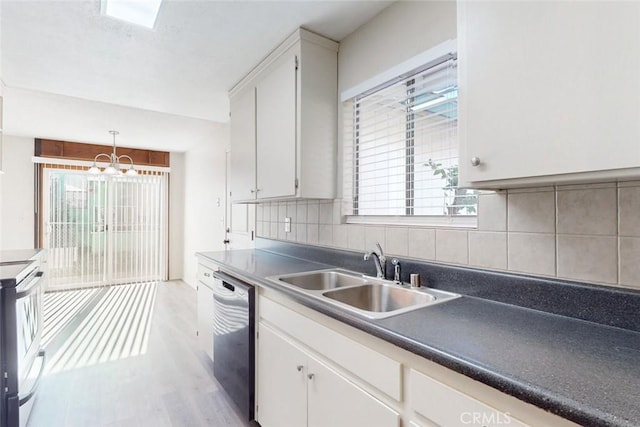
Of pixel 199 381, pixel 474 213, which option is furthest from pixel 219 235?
pixel 474 213

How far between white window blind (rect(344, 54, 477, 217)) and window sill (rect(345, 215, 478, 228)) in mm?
22

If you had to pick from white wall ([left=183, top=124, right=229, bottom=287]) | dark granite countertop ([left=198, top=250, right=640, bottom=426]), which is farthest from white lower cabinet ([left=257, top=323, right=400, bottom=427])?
white wall ([left=183, top=124, right=229, bottom=287])

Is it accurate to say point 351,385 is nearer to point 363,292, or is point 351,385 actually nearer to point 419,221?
point 363,292

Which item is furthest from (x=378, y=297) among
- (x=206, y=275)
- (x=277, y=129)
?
(x=206, y=275)

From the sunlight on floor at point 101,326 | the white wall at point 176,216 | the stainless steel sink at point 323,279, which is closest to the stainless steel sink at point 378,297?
the stainless steel sink at point 323,279

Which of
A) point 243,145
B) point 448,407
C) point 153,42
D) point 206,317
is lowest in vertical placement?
point 206,317

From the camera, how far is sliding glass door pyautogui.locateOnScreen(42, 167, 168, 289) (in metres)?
4.88

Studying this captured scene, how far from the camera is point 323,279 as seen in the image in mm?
1925

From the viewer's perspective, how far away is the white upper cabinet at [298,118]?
198cm

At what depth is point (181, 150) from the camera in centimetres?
562

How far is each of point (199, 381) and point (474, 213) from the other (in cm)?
223

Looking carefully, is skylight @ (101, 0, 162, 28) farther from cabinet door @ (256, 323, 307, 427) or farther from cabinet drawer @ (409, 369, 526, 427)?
cabinet drawer @ (409, 369, 526, 427)

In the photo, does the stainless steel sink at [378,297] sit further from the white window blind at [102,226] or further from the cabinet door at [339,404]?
the white window blind at [102,226]

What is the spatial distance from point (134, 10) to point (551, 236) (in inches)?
88.3
